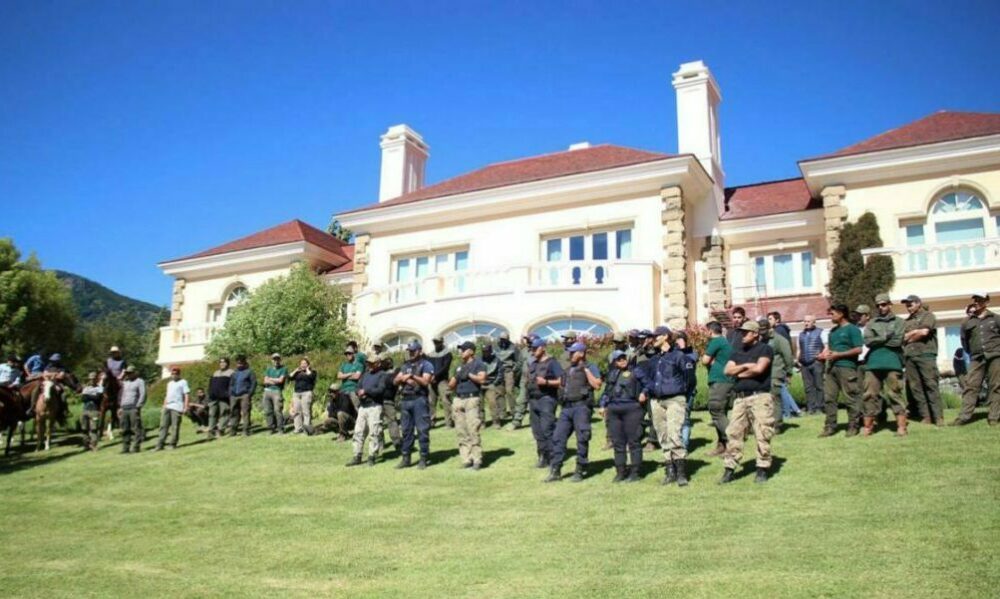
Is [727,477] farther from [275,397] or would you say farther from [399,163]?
[399,163]

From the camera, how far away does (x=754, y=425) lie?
1013cm

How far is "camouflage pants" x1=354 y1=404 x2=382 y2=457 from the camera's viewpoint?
→ 13617mm

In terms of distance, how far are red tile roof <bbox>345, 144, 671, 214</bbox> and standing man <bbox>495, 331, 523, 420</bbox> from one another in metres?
9.64

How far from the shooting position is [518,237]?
85.1 feet

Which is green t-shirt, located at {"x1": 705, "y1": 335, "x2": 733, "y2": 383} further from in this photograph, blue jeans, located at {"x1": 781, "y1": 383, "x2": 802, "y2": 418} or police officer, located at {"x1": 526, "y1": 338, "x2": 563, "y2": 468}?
blue jeans, located at {"x1": 781, "y1": 383, "x2": 802, "y2": 418}

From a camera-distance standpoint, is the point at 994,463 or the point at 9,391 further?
the point at 9,391

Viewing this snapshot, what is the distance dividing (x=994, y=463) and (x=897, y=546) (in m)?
3.54

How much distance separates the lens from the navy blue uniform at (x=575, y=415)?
11219 millimetres

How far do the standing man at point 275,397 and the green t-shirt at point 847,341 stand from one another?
11384mm

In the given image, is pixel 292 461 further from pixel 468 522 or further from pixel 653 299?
pixel 653 299

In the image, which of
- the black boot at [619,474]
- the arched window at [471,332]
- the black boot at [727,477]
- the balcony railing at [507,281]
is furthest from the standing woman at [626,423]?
the arched window at [471,332]

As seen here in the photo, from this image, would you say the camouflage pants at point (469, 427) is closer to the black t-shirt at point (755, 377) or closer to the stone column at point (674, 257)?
the black t-shirt at point (755, 377)

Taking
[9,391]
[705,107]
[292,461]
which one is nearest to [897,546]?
[292,461]

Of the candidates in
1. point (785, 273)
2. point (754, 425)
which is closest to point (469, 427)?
point (754, 425)
